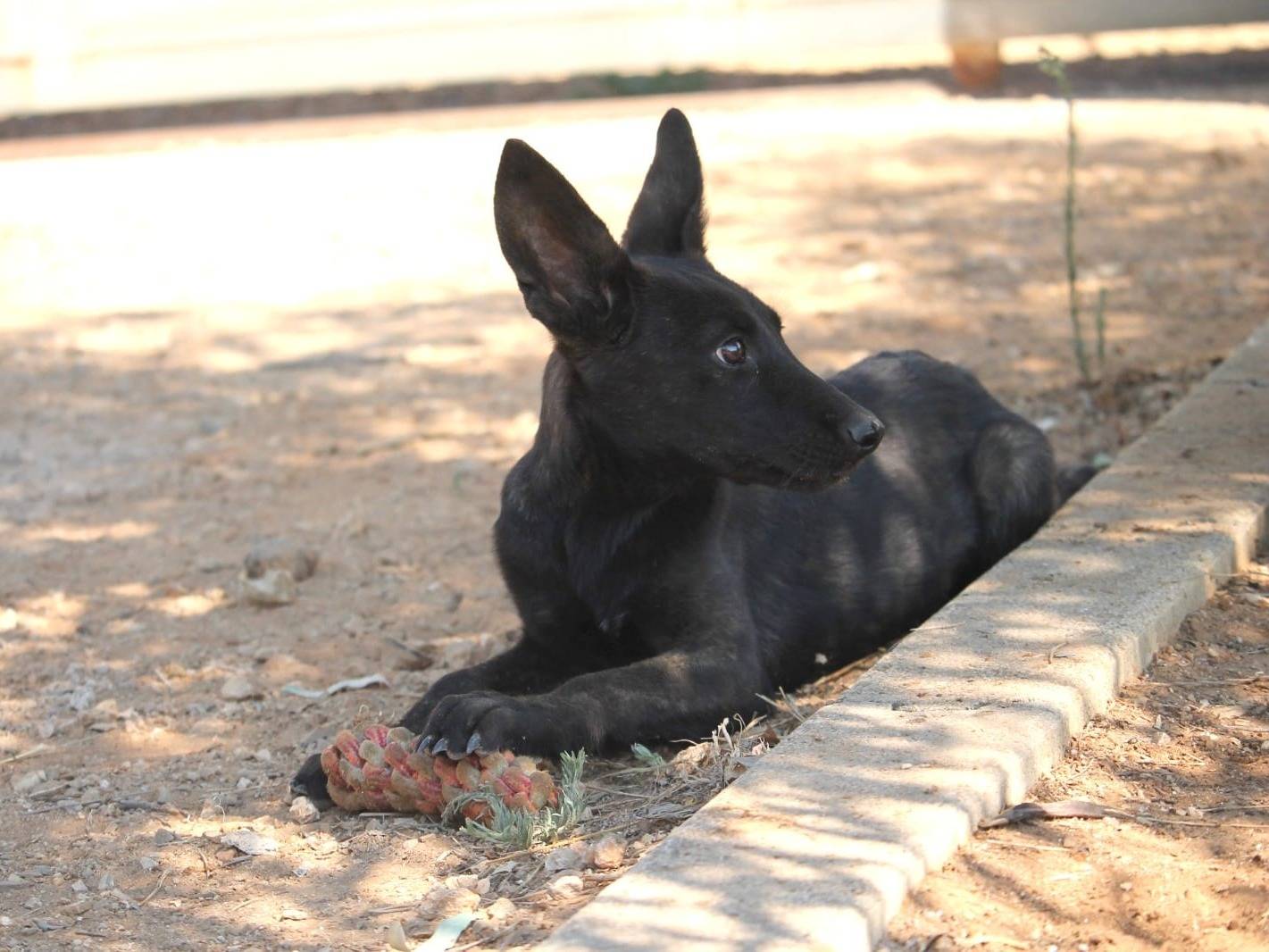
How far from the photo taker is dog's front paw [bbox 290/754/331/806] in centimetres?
369

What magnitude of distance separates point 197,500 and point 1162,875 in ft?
13.0

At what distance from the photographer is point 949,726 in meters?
3.25

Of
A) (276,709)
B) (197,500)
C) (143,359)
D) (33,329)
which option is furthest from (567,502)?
(33,329)

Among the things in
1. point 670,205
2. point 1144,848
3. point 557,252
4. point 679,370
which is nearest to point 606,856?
point 1144,848

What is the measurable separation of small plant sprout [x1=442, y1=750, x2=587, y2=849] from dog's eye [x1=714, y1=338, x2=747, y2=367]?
1.07 m

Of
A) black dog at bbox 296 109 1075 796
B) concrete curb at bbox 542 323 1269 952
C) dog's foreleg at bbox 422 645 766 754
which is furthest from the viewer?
black dog at bbox 296 109 1075 796

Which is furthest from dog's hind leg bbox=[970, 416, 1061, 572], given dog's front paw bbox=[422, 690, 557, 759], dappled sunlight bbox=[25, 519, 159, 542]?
dappled sunlight bbox=[25, 519, 159, 542]

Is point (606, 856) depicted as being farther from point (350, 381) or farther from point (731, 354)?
point (350, 381)

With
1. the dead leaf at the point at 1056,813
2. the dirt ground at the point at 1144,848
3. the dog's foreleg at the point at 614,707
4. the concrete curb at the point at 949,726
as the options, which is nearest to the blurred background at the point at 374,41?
the concrete curb at the point at 949,726

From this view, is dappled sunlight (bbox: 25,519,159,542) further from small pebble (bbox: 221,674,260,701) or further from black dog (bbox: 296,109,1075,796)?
black dog (bbox: 296,109,1075,796)

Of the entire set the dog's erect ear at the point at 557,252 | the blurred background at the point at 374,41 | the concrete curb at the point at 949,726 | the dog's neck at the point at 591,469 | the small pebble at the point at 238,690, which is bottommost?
the small pebble at the point at 238,690

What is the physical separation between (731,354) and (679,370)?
0.13 meters

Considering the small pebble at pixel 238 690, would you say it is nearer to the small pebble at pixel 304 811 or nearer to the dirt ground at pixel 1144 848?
the small pebble at pixel 304 811

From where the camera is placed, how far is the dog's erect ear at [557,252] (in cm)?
375
